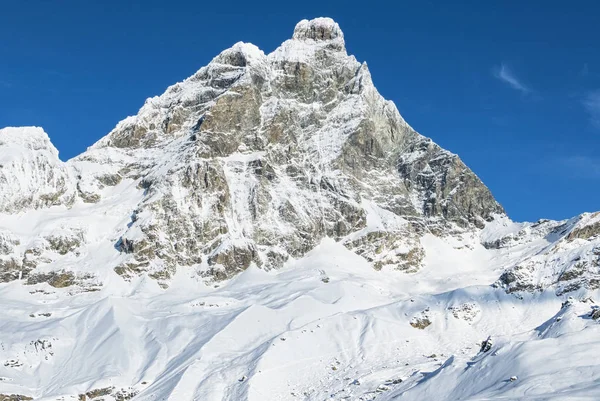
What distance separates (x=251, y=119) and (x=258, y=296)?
72.1 m

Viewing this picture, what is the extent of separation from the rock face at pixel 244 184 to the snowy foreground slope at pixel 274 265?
47 centimetres

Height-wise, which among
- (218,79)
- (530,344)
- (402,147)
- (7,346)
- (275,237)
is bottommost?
(530,344)

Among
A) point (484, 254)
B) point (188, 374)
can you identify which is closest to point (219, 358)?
point (188, 374)

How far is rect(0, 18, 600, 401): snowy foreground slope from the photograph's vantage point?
68.8 meters

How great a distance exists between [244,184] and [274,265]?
2355cm

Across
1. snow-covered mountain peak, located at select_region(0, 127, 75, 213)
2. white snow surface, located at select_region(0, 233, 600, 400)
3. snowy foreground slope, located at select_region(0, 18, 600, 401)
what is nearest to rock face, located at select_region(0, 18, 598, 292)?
snow-covered mountain peak, located at select_region(0, 127, 75, 213)

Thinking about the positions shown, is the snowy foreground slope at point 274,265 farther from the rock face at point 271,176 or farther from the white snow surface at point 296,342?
the rock face at point 271,176

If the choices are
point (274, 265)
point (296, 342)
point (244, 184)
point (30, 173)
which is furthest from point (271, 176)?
point (296, 342)

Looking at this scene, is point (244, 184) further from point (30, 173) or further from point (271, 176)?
point (30, 173)

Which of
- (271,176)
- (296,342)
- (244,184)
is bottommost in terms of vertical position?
(296,342)

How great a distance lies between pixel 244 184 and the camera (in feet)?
533

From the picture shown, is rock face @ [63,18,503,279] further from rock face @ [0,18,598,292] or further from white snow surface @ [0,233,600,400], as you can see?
white snow surface @ [0,233,600,400]

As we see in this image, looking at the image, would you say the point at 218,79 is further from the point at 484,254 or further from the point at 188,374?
the point at 188,374

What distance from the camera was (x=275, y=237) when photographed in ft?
506
